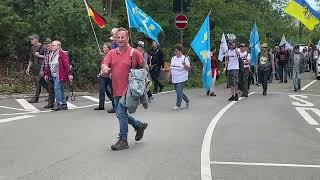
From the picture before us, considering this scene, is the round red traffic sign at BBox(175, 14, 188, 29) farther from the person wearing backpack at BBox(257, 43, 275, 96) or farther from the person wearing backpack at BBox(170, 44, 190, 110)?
the person wearing backpack at BBox(170, 44, 190, 110)

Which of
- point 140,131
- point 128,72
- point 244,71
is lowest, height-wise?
point 140,131

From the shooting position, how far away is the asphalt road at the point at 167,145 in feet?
23.7

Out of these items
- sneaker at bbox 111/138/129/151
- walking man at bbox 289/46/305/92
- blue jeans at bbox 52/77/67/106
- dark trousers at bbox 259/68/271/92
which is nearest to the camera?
sneaker at bbox 111/138/129/151

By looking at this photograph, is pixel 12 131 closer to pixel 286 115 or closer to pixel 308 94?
pixel 286 115

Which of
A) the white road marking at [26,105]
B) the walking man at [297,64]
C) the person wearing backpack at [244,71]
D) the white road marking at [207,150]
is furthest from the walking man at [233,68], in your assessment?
the white road marking at [26,105]

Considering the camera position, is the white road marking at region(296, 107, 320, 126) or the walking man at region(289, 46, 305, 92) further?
the walking man at region(289, 46, 305, 92)

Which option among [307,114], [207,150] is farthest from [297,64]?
[207,150]

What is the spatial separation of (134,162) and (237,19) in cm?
2648

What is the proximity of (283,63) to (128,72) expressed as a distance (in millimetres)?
20545

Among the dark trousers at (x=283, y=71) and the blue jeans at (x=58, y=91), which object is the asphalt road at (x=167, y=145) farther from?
the dark trousers at (x=283, y=71)

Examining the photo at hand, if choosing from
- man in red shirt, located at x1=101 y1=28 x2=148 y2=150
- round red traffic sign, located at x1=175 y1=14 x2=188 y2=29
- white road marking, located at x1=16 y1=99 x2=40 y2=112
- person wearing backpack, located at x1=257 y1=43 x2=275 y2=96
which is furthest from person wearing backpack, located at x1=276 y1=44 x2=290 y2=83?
man in red shirt, located at x1=101 y1=28 x2=148 y2=150

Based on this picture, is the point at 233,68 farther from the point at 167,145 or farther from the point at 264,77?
the point at 167,145

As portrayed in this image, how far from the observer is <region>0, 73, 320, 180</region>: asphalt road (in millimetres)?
7211

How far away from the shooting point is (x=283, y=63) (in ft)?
92.3
